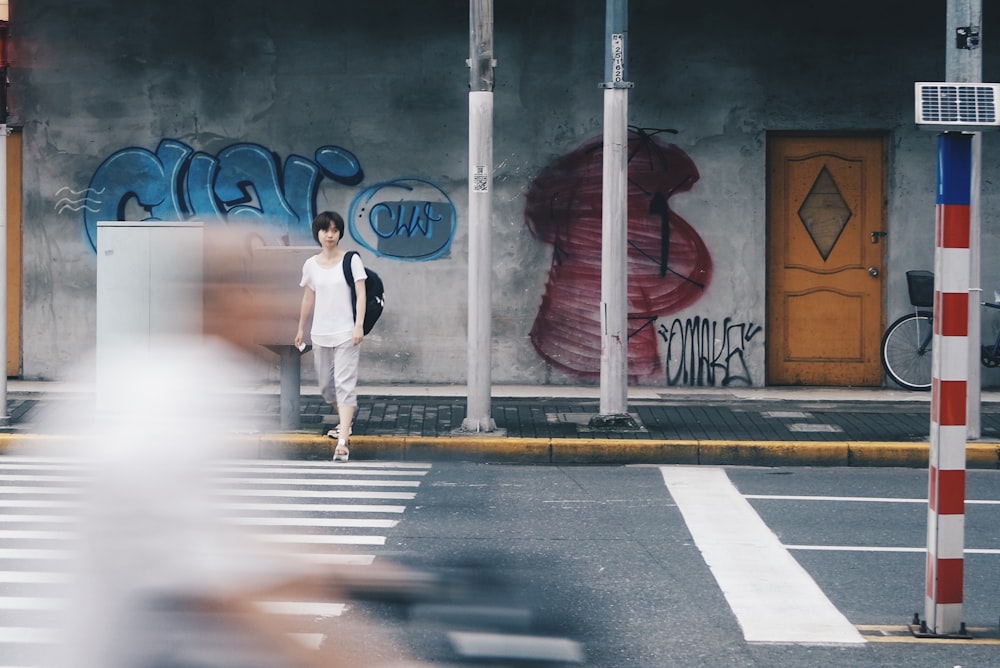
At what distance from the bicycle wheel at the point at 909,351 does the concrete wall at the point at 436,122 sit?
1.09 feet

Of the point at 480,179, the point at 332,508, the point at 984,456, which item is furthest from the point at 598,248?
the point at 332,508

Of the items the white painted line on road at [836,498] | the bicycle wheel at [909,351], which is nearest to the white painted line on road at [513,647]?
the white painted line on road at [836,498]

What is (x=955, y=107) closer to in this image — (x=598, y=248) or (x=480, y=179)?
(x=480, y=179)

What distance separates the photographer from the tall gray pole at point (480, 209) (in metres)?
11.5

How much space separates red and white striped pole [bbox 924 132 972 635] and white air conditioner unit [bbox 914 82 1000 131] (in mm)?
94

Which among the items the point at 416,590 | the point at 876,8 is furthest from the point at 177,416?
the point at 876,8

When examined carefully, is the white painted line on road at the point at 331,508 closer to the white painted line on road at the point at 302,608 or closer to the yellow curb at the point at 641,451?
the yellow curb at the point at 641,451

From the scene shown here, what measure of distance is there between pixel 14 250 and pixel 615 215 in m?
6.92

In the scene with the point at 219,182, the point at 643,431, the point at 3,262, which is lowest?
the point at 643,431

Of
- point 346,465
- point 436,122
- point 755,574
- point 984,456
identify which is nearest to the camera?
point 755,574

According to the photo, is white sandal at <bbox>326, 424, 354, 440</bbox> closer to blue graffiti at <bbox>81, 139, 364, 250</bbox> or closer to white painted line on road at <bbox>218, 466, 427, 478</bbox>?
white painted line on road at <bbox>218, 466, 427, 478</bbox>

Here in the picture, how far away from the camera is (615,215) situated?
11.8m

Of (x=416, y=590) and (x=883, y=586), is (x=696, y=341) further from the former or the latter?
(x=416, y=590)

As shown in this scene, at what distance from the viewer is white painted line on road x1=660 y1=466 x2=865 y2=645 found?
239 inches
